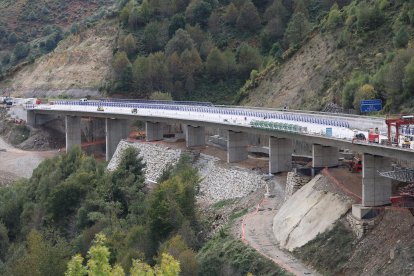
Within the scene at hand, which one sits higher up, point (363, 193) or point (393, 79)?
point (393, 79)

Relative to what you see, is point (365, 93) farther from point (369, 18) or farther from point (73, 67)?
point (73, 67)

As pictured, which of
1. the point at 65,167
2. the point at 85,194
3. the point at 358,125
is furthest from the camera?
the point at 65,167

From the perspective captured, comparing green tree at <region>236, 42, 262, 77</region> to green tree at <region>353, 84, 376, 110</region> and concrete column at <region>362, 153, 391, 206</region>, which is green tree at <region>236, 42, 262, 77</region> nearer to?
green tree at <region>353, 84, 376, 110</region>

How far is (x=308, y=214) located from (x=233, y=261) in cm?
486

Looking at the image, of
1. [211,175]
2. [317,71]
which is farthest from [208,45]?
[211,175]

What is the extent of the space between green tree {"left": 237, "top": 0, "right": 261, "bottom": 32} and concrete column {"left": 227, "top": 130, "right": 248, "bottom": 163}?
142ft

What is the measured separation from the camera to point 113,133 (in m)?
73.2

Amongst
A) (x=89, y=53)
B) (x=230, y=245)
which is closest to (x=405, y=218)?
(x=230, y=245)

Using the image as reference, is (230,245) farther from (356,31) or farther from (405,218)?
(356,31)

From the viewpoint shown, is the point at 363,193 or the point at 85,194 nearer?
the point at 363,193

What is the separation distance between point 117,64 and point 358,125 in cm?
5192

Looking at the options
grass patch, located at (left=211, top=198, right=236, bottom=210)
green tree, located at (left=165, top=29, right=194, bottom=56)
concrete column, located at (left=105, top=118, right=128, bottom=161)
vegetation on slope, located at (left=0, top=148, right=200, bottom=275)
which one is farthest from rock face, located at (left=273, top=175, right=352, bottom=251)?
green tree, located at (left=165, top=29, right=194, bottom=56)

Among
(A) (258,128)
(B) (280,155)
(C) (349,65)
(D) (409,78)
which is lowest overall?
(B) (280,155)

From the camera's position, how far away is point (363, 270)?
96.9 feet
